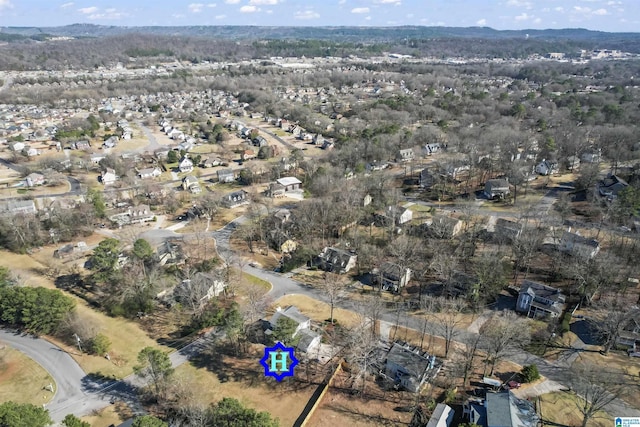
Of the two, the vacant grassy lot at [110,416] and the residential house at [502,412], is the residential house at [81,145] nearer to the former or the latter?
the vacant grassy lot at [110,416]

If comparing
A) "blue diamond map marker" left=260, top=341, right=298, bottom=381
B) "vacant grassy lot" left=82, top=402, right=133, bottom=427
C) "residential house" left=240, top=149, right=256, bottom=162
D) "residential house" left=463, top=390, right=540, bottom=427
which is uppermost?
"residential house" left=240, top=149, right=256, bottom=162

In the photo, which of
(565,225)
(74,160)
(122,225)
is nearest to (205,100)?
(74,160)

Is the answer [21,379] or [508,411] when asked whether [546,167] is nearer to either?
[508,411]

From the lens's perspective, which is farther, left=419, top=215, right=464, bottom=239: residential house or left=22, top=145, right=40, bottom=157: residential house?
left=22, top=145, right=40, bottom=157: residential house

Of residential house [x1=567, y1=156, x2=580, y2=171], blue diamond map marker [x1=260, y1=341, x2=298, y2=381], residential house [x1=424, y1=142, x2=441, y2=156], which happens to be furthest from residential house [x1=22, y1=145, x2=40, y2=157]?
residential house [x1=567, y1=156, x2=580, y2=171]

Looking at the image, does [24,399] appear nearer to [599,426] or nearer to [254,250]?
[254,250]

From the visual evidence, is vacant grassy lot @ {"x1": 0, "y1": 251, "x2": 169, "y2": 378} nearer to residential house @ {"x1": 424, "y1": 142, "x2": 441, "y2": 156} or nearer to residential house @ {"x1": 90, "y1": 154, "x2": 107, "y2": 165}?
residential house @ {"x1": 90, "y1": 154, "x2": 107, "y2": 165}
